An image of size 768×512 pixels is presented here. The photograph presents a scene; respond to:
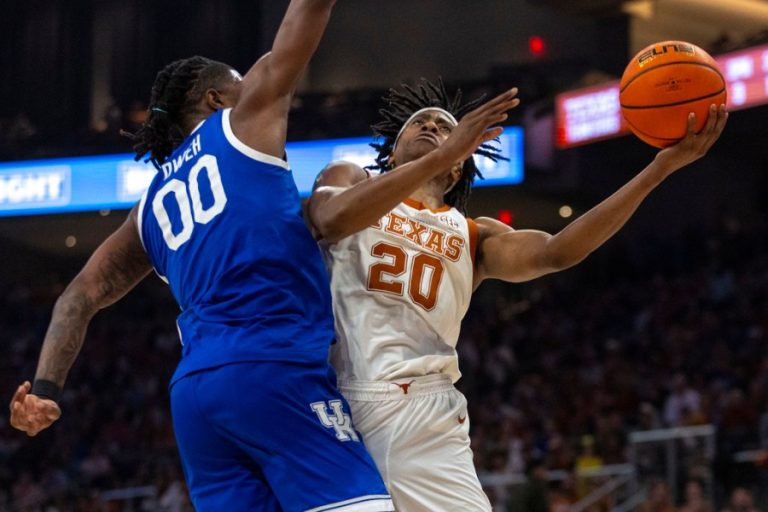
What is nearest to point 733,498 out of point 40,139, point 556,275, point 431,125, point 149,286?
point 431,125

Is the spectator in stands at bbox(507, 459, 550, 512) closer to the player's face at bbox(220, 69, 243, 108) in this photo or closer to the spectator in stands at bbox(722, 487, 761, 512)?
the spectator in stands at bbox(722, 487, 761, 512)

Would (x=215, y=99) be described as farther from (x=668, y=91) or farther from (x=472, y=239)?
(x=668, y=91)

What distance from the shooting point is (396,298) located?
157 inches

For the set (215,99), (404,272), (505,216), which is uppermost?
(505,216)

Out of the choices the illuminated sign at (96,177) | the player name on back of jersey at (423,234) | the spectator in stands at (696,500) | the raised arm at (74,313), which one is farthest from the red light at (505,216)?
the raised arm at (74,313)

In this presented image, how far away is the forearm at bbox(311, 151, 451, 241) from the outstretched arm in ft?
2.47

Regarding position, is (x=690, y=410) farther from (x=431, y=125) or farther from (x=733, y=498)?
(x=431, y=125)

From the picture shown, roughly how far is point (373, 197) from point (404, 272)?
0.66 meters

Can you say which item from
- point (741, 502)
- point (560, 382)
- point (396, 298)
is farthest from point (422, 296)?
point (560, 382)

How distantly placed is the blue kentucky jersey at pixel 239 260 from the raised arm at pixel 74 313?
37cm

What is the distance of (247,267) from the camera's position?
11.2 ft

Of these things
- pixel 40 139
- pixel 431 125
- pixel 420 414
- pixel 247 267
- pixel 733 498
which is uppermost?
pixel 40 139

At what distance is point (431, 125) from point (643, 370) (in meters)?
10.6

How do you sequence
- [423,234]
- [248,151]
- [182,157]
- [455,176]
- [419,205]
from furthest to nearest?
1. [455,176]
2. [419,205]
3. [423,234]
4. [182,157]
5. [248,151]
